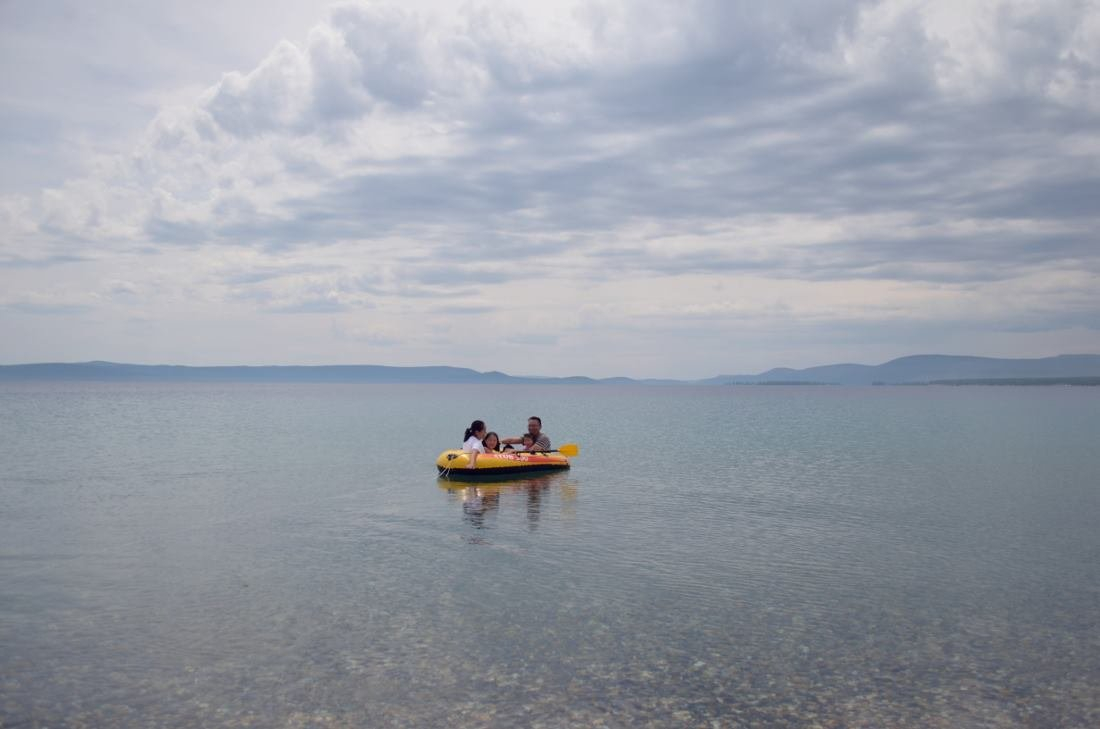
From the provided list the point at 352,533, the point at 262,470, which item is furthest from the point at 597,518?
the point at 262,470

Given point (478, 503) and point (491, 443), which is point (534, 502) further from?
point (491, 443)

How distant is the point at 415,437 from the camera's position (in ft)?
179

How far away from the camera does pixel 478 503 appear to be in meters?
24.9

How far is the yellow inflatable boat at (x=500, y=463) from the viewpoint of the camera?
94.2 feet

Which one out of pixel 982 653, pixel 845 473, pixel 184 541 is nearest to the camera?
pixel 982 653

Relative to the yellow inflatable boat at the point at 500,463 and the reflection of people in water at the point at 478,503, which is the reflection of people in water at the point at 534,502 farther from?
the reflection of people in water at the point at 478,503

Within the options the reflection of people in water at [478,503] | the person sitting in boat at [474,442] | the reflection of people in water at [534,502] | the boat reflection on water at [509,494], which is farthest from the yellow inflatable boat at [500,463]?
the reflection of people in water at [534,502]

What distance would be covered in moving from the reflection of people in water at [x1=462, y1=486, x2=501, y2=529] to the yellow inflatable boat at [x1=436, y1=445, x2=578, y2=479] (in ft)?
2.54

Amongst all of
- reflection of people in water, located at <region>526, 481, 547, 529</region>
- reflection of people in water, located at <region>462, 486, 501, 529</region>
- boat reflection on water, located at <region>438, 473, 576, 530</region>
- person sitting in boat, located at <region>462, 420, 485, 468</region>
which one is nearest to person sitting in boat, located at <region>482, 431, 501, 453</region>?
person sitting in boat, located at <region>462, 420, 485, 468</region>

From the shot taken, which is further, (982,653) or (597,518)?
(597,518)

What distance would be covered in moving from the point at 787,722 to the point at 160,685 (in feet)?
24.7

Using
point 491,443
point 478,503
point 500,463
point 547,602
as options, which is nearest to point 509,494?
point 478,503

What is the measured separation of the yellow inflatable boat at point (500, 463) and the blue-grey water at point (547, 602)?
38.1 inches

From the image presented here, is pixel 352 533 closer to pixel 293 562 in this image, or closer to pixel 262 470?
pixel 293 562
